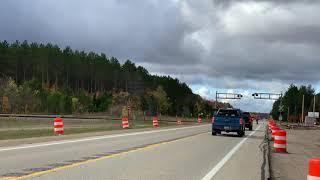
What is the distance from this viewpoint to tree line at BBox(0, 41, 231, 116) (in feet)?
436

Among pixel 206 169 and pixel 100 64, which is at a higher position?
pixel 100 64

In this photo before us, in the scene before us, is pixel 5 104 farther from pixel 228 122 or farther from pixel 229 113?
pixel 228 122

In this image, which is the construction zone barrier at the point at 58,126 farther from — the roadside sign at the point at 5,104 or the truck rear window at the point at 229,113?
the roadside sign at the point at 5,104

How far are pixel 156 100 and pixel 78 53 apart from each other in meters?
29.2

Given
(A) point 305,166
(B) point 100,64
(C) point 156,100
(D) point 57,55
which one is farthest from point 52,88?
(A) point 305,166

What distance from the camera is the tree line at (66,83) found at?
5236 inches

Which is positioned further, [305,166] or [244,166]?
[305,166]

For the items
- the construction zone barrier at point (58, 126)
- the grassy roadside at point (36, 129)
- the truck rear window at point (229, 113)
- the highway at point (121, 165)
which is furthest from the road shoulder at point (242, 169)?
the truck rear window at point (229, 113)

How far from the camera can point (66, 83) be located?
16500 cm

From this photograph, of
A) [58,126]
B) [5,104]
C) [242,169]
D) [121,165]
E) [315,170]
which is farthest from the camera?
[5,104]

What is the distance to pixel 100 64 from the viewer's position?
172 metres

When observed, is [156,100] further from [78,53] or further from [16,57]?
[16,57]

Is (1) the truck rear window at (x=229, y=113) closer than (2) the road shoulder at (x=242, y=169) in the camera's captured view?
No

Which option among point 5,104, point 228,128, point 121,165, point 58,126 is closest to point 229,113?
point 228,128
